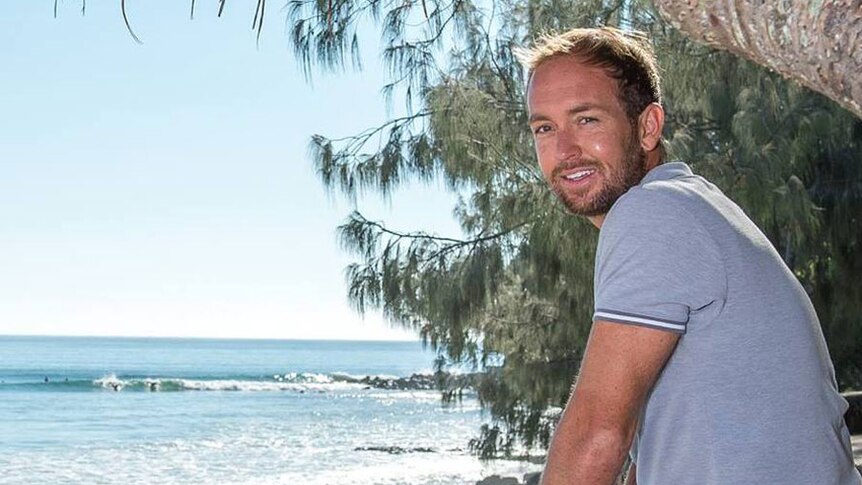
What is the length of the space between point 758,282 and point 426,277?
6.32 meters

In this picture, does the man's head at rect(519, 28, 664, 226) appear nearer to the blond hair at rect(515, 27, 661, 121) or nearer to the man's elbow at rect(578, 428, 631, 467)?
the blond hair at rect(515, 27, 661, 121)

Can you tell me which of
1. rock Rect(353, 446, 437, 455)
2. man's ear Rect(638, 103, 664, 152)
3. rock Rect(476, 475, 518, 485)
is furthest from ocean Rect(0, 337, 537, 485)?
man's ear Rect(638, 103, 664, 152)

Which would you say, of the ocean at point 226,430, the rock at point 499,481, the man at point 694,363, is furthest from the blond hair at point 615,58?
the rock at point 499,481

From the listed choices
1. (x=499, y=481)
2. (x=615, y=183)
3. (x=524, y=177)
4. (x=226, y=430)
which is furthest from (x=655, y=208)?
(x=226, y=430)

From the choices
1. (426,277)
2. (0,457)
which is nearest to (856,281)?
(426,277)

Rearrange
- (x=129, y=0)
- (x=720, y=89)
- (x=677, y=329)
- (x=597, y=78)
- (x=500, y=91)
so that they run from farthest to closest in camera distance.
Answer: (x=500, y=91)
(x=720, y=89)
(x=129, y=0)
(x=597, y=78)
(x=677, y=329)

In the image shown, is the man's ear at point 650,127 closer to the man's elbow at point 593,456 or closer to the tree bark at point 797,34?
the tree bark at point 797,34

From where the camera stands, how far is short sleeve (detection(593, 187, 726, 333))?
1140 millimetres

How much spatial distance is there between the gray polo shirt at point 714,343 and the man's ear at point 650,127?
0.19 m

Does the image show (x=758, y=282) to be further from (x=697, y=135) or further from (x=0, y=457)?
(x=0, y=457)

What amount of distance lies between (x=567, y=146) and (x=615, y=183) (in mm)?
74

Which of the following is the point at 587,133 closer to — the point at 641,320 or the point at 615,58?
the point at 615,58

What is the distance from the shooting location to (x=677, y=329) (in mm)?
1153

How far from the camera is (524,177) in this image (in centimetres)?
650
